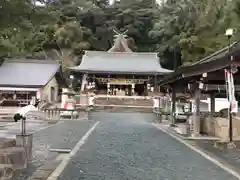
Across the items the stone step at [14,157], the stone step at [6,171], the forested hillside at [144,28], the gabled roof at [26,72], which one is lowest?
the stone step at [6,171]

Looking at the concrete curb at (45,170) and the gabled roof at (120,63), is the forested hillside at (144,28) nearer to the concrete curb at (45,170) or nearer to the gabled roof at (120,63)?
the gabled roof at (120,63)

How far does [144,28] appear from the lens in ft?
225

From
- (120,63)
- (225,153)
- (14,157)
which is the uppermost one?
(120,63)

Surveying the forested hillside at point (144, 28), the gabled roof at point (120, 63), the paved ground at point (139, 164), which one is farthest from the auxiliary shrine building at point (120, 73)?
Answer: the paved ground at point (139, 164)

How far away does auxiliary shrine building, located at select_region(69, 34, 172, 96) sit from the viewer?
43.8 meters

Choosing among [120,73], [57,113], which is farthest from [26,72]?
[57,113]

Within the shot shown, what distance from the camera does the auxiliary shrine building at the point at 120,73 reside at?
144 feet

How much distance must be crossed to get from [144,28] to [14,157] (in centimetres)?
6248

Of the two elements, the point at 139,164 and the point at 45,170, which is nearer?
the point at 45,170

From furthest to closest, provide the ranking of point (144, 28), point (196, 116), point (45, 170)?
point (144, 28) < point (196, 116) < point (45, 170)

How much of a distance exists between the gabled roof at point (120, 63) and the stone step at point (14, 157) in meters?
35.3

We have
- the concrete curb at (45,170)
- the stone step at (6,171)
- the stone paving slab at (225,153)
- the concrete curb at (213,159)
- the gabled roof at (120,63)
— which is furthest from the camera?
the gabled roof at (120,63)

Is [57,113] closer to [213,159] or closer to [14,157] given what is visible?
[213,159]

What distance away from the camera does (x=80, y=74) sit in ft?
150
